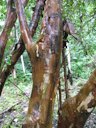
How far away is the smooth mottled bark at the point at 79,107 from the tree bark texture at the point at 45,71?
0.18 meters

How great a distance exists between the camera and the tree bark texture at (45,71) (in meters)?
2.51

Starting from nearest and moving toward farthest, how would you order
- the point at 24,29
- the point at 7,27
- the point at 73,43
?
the point at 24,29 → the point at 7,27 → the point at 73,43

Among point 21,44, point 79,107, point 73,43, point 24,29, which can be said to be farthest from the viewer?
point 73,43

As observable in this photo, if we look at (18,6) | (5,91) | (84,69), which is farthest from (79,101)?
(84,69)

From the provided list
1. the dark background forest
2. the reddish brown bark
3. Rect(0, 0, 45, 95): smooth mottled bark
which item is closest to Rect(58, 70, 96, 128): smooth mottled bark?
the dark background forest

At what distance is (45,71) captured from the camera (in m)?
2.53

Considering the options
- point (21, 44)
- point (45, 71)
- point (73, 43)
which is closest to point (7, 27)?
point (21, 44)

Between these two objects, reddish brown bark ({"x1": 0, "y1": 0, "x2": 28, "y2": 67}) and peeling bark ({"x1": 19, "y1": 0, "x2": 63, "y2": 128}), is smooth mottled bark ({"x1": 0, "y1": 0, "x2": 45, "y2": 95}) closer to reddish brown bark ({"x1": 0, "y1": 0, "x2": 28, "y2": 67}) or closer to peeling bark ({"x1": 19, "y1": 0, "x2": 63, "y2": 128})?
reddish brown bark ({"x1": 0, "y1": 0, "x2": 28, "y2": 67})

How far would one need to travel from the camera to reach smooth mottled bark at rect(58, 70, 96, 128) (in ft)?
7.89

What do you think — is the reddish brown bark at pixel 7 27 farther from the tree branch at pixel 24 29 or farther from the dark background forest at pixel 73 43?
the tree branch at pixel 24 29

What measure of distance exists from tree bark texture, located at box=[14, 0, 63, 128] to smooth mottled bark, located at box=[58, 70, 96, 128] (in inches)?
7.0

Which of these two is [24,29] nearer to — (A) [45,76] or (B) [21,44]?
(A) [45,76]

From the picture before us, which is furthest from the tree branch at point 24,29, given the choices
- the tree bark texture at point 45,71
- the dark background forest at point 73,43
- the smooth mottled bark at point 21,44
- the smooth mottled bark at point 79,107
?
the smooth mottled bark at point 21,44

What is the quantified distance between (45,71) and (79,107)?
1.47ft
